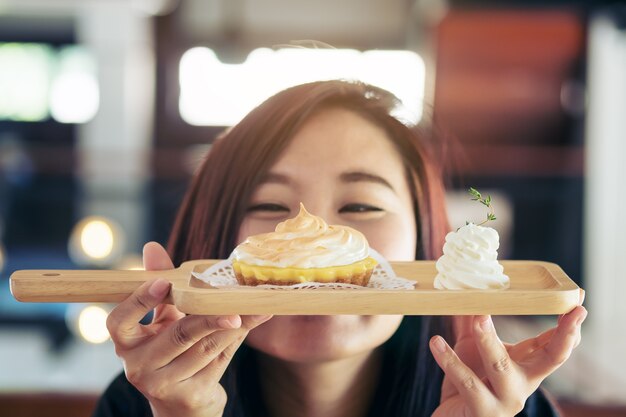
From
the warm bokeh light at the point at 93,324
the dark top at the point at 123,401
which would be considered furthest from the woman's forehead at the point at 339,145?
the warm bokeh light at the point at 93,324

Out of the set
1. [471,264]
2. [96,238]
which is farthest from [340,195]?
[96,238]

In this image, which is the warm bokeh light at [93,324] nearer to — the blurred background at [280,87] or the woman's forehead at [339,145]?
the blurred background at [280,87]

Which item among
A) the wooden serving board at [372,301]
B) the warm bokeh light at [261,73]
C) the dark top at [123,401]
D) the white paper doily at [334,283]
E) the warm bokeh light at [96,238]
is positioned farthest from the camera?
the warm bokeh light at [261,73]

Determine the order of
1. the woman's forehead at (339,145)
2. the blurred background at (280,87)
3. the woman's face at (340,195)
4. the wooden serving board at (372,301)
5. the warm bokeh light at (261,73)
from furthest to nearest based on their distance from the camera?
the warm bokeh light at (261,73)
the blurred background at (280,87)
the woman's forehead at (339,145)
the woman's face at (340,195)
the wooden serving board at (372,301)

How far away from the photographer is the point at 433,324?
1.97 m

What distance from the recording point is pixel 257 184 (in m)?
1.71

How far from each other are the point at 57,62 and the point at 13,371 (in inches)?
118

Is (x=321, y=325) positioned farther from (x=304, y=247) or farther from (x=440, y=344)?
(x=440, y=344)

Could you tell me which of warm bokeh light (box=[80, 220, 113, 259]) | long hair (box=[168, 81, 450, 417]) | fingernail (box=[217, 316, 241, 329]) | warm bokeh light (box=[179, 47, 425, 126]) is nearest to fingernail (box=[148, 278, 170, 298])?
fingernail (box=[217, 316, 241, 329])

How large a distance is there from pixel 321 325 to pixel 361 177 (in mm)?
369

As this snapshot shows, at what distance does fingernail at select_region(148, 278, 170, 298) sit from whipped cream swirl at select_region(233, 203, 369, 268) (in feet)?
0.79

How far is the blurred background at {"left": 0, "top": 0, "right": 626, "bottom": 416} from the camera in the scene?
6.28 m

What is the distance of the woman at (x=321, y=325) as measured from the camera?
4.48ft

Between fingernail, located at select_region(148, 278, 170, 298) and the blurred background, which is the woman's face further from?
the blurred background
